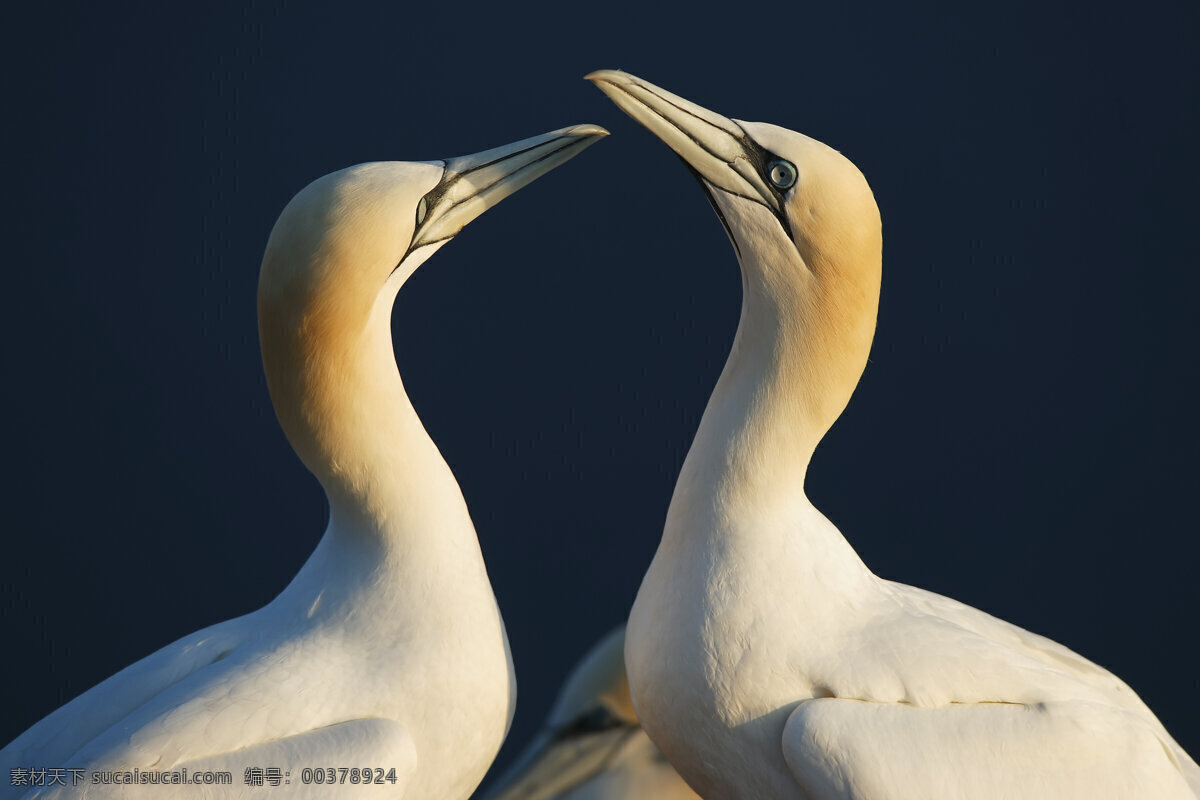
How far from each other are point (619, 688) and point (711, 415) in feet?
2.90

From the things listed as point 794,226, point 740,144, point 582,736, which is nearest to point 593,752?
point 582,736

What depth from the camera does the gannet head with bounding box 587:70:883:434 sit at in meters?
2.98

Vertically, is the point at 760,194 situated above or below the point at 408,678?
above

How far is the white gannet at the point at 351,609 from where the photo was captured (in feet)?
9.12

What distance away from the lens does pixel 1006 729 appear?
9.46ft

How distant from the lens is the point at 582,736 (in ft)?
12.1

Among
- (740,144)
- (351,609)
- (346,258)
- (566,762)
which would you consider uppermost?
(740,144)

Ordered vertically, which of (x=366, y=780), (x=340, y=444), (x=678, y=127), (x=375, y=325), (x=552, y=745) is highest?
(x=678, y=127)

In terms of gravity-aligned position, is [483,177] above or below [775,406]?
above

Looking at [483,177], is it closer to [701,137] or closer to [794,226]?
[701,137]

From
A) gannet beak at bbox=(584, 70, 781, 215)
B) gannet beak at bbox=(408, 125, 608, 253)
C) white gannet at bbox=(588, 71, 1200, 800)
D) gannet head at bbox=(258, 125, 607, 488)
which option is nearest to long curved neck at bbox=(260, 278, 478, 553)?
gannet head at bbox=(258, 125, 607, 488)

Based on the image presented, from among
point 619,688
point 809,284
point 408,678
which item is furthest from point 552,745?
point 809,284

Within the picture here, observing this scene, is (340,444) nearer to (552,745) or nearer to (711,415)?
(711,415)

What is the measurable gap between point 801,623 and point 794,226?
834 mm
